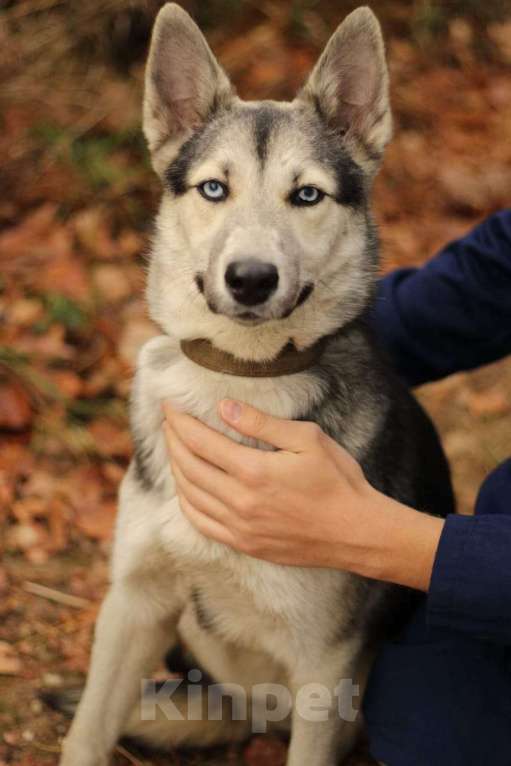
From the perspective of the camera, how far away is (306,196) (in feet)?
7.91

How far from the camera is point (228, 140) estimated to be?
245 centimetres

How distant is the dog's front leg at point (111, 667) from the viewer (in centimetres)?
264

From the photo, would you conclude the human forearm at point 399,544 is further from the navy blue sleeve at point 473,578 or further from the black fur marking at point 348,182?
the black fur marking at point 348,182

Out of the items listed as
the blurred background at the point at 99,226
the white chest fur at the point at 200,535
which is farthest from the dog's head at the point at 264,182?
the blurred background at the point at 99,226

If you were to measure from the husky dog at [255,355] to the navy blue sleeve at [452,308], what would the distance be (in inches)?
17.6

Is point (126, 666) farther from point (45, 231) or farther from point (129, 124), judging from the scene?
point (129, 124)

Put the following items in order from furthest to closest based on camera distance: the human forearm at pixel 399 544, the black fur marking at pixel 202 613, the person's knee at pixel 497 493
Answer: the person's knee at pixel 497 493 → the black fur marking at pixel 202 613 → the human forearm at pixel 399 544

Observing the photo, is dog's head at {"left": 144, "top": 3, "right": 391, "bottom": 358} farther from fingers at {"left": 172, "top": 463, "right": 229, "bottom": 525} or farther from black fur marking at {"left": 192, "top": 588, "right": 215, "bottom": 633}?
black fur marking at {"left": 192, "top": 588, "right": 215, "bottom": 633}

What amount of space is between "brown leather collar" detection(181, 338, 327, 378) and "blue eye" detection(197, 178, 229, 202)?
38cm

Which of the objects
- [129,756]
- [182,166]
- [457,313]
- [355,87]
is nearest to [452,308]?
[457,313]

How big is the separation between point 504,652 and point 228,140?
64.1 inches

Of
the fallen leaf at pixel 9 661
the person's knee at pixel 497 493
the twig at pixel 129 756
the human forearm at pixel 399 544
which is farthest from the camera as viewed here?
the fallen leaf at pixel 9 661

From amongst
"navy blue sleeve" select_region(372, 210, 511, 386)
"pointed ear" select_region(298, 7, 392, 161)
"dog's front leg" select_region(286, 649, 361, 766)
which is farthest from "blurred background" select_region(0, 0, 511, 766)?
"navy blue sleeve" select_region(372, 210, 511, 386)

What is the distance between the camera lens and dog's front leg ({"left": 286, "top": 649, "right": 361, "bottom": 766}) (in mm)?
2492
